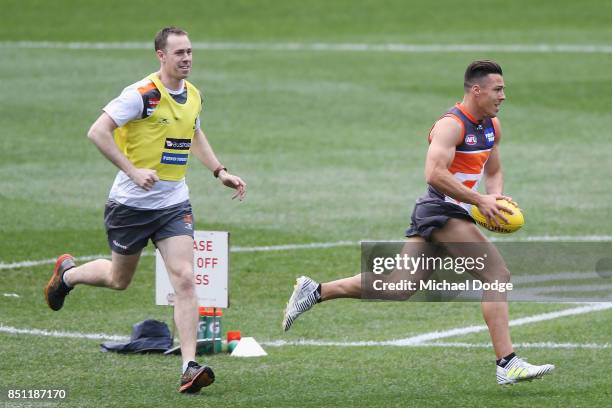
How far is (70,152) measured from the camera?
71.6 ft

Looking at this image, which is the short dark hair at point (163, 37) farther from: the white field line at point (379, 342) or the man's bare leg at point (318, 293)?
the white field line at point (379, 342)

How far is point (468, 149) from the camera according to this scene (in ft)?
33.0

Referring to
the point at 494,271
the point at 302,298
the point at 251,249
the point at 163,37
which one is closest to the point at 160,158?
the point at 163,37

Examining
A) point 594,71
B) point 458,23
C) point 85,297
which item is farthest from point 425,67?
point 85,297

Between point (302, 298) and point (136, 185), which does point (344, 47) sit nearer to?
point (302, 298)

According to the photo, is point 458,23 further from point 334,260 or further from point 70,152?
point 334,260

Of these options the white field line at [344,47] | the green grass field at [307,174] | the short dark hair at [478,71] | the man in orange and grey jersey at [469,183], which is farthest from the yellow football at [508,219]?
the white field line at [344,47]

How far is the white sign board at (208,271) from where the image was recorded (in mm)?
10959

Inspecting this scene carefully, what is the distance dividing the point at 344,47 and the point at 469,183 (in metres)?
22.6

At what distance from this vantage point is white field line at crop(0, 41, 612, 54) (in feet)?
105

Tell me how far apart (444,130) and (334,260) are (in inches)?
209

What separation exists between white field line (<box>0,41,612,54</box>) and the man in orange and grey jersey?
2186 centimetres

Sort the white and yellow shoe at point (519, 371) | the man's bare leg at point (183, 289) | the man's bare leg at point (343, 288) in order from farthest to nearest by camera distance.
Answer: the man's bare leg at point (343, 288) → the man's bare leg at point (183, 289) → the white and yellow shoe at point (519, 371)

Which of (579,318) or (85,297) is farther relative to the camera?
(85,297)
